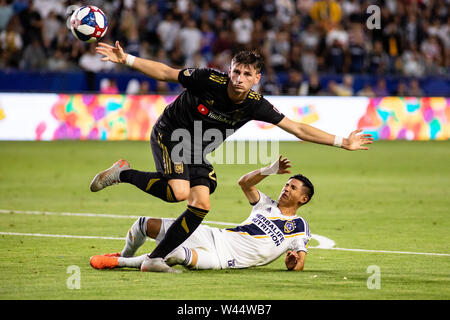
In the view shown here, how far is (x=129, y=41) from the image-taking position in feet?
80.3

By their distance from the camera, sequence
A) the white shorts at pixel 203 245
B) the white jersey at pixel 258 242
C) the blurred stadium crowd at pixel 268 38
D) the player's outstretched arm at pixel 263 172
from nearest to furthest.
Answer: the white shorts at pixel 203 245 < the white jersey at pixel 258 242 < the player's outstretched arm at pixel 263 172 < the blurred stadium crowd at pixel 268 38

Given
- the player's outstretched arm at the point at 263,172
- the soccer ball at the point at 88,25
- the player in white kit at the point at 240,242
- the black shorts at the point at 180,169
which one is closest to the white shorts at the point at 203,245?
the player in white kit at the point at 240,242

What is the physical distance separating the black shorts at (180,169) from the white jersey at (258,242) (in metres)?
0.52

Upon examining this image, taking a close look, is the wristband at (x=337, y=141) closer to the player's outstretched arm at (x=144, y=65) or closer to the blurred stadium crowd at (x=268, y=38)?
the player's outstretched arm at (x=144, y=65)

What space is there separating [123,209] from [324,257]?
4.68 meters

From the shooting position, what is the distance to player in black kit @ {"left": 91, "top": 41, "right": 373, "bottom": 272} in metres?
7.95

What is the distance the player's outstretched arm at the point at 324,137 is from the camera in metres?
8.15

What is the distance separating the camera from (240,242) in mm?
8180

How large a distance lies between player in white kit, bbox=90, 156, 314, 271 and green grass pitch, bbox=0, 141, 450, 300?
15cm

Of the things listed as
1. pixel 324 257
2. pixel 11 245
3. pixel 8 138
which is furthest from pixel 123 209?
pixel 8 138

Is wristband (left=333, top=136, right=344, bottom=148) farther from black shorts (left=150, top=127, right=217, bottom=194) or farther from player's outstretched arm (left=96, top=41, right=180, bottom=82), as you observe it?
player's outstretched arm (left=96, top=41, right=180, bottom=82)

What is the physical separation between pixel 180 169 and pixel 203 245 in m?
0.78
